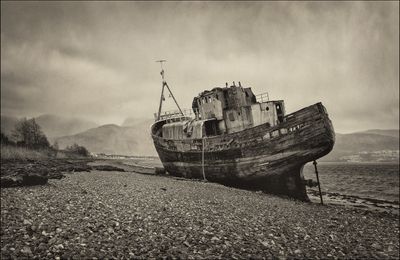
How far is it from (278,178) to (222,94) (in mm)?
10530

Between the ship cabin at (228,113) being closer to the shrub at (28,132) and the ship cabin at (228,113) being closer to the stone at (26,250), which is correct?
the stone at (26,250)

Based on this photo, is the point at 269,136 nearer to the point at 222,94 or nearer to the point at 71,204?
the point at 222,94

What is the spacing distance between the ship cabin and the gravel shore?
13.0 m

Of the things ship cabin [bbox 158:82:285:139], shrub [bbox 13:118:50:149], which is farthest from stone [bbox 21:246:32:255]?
shrub [bbox 13:118:50:149]

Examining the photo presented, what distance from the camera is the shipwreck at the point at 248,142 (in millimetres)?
19703

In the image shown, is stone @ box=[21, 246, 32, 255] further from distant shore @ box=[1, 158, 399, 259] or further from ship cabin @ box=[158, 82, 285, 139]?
ship cabin @ box=[158, 82, 285, 139]

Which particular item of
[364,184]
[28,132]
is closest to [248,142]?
[364,184]

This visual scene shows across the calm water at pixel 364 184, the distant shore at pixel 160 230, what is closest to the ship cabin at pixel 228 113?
the distant shore at pixel 160 230

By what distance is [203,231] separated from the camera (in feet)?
25.6

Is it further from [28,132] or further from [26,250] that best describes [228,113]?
[28,132]

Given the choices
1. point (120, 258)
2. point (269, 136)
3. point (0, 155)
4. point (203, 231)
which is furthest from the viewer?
point (0, 155)

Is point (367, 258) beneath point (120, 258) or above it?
beneath

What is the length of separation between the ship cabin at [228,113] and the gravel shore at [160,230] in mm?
13019

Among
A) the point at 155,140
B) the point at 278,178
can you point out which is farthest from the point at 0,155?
the point at 278,178
